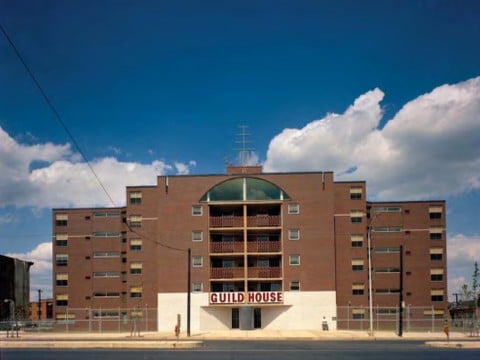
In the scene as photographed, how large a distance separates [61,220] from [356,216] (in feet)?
114

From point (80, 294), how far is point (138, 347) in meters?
31.3

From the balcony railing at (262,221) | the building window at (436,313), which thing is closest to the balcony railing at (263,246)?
the balcony railing at (262,221)

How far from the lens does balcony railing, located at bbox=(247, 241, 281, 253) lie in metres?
66.4

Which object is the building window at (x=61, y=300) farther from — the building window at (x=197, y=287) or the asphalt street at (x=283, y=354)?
the asphalt street at (x=283, y=354)

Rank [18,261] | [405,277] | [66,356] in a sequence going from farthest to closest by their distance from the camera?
[18,261], [405,277], [66,356]

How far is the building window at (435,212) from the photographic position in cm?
7119

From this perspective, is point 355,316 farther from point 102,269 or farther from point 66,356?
point 66,356

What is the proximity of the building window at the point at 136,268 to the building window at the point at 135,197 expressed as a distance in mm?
6986

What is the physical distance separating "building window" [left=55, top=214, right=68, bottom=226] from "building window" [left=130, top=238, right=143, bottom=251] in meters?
9.02

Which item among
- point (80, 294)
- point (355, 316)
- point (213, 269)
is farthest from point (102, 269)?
point (355, 316)

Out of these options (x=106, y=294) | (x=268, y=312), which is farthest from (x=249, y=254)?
(x=106, y=294)

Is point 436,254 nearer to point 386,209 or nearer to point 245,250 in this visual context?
point 386,209

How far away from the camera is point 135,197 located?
234 feet

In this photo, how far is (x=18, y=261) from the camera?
107 m
